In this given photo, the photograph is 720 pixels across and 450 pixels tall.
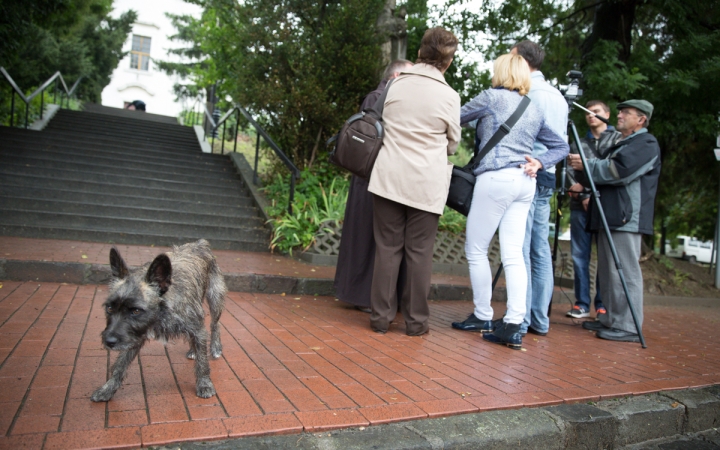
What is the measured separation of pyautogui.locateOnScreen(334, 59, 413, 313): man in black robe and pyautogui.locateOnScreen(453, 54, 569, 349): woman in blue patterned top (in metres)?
0.97

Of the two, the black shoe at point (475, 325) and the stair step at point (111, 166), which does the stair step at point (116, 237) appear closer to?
the stair step at point (111, 166)

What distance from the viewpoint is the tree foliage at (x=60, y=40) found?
9.49 meters

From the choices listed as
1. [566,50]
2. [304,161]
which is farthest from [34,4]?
[566,50]

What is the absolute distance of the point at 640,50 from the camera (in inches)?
389

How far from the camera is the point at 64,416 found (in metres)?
2.46

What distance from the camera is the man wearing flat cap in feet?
16.6

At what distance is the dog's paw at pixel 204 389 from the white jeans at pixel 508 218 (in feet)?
8.12

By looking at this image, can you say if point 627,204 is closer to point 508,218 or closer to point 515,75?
point 508,218

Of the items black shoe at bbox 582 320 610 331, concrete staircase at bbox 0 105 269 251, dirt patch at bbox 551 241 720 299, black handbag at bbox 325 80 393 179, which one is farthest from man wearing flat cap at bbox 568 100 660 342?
concrete staircase at bbox 0 105 269 251

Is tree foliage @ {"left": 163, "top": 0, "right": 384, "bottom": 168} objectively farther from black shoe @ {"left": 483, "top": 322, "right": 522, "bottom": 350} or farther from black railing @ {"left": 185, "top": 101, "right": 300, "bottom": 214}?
black shoe @ {"left": 483, "top": 322, "right": 522, "bottom": 350}

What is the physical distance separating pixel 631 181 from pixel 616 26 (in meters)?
6.29

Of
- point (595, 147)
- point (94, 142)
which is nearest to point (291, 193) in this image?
point (595, 147)

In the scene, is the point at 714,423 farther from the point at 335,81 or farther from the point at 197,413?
the point at 335,81

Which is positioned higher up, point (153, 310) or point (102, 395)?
point (153, 310)
